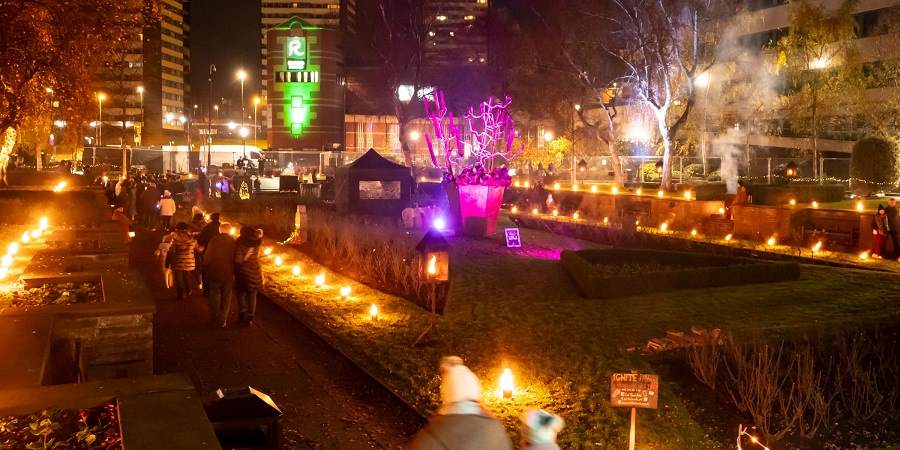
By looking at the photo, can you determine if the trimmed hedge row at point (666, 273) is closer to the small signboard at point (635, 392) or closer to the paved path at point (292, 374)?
the paved path at point (292, 374)

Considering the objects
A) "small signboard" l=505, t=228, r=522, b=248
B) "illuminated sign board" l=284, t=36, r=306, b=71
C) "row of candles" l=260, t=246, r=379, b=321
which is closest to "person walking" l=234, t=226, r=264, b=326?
"row of candles" l=260, t=246, r=379, b=321

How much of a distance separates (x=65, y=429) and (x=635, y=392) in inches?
170

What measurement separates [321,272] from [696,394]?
34.2 feet

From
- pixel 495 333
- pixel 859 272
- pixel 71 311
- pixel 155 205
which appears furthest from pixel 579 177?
pixel 71 311

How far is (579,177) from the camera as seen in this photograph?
56031 millimetres

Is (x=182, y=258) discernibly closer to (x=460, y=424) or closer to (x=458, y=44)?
(x=460, y=424)

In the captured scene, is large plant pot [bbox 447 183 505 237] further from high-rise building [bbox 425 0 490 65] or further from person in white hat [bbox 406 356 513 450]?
high-rise building [bbox 425 0 490 65]

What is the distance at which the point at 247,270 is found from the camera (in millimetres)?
12648

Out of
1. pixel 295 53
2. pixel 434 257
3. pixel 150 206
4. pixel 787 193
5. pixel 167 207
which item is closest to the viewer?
pixel 434 257

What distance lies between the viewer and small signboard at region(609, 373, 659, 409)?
6.82 metres

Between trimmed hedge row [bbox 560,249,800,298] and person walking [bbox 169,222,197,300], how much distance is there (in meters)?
7.09

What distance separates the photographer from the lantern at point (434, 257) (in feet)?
46.6

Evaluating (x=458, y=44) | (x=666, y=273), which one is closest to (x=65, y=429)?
(x=666, y=273)

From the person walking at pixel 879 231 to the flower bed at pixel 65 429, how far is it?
19.2 meters
